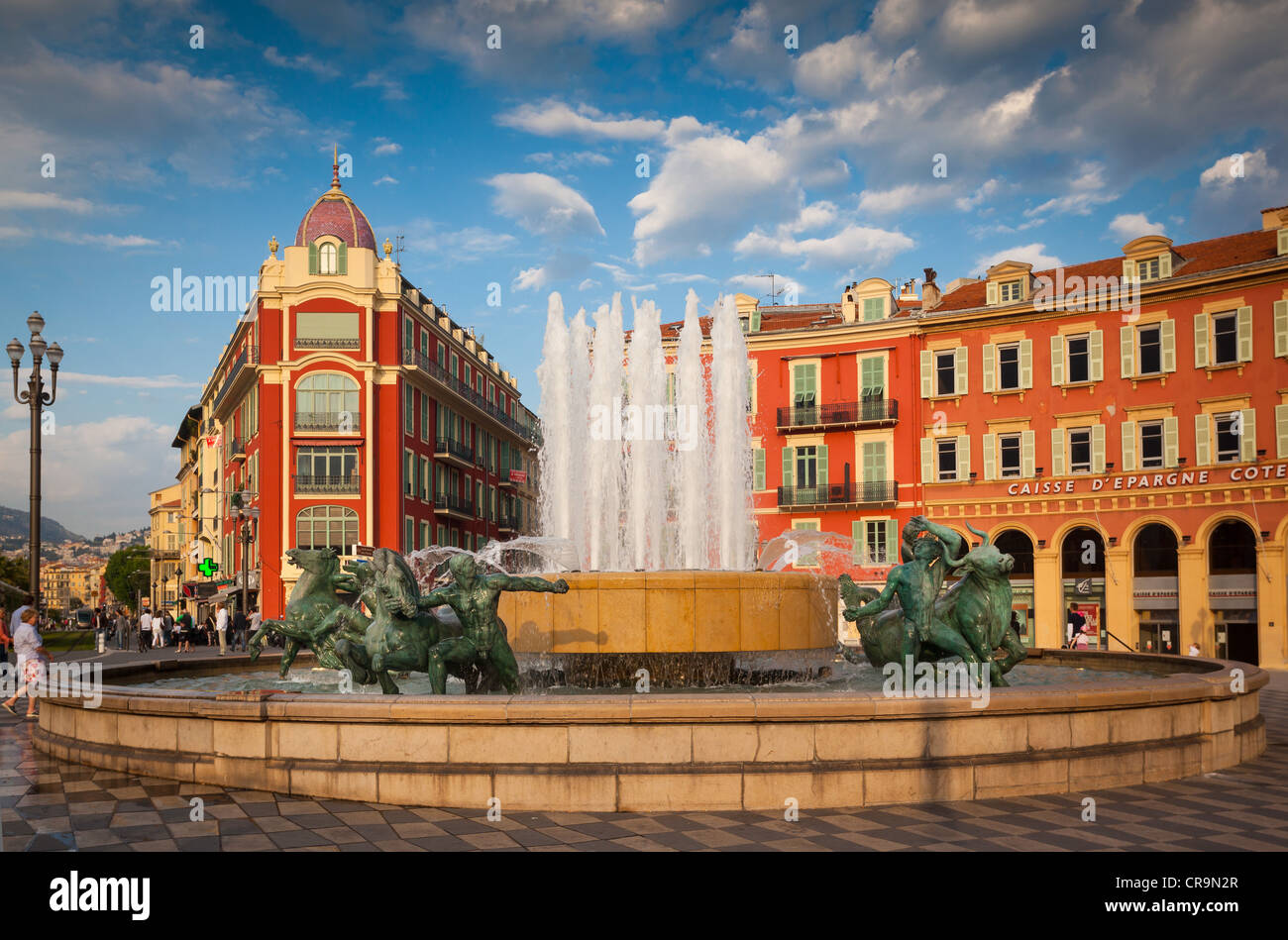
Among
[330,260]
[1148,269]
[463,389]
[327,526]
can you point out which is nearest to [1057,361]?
[1148,269]

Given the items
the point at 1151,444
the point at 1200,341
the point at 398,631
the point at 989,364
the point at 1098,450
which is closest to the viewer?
the point at 398,631

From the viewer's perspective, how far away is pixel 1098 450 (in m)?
35.9

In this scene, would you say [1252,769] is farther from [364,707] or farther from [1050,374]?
[1050,374]

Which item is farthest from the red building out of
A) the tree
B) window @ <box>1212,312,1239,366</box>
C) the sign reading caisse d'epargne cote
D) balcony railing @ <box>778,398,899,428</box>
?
the tree

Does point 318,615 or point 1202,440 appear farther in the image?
point 1202,440

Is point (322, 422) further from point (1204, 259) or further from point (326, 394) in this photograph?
point (1204, 259)

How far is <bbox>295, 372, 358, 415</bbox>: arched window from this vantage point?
45.0 metres

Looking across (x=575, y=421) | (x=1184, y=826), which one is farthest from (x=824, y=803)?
(x=575, y=421)

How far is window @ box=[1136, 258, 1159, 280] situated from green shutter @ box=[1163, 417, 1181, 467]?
16.7 ft

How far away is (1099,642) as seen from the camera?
3416 centimetres

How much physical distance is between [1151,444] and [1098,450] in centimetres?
168

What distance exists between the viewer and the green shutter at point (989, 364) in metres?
38.5

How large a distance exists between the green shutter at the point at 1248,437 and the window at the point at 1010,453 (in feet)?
24.1

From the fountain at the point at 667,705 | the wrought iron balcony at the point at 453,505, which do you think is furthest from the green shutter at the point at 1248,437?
the wrought iron balcony at the point at 453,505
